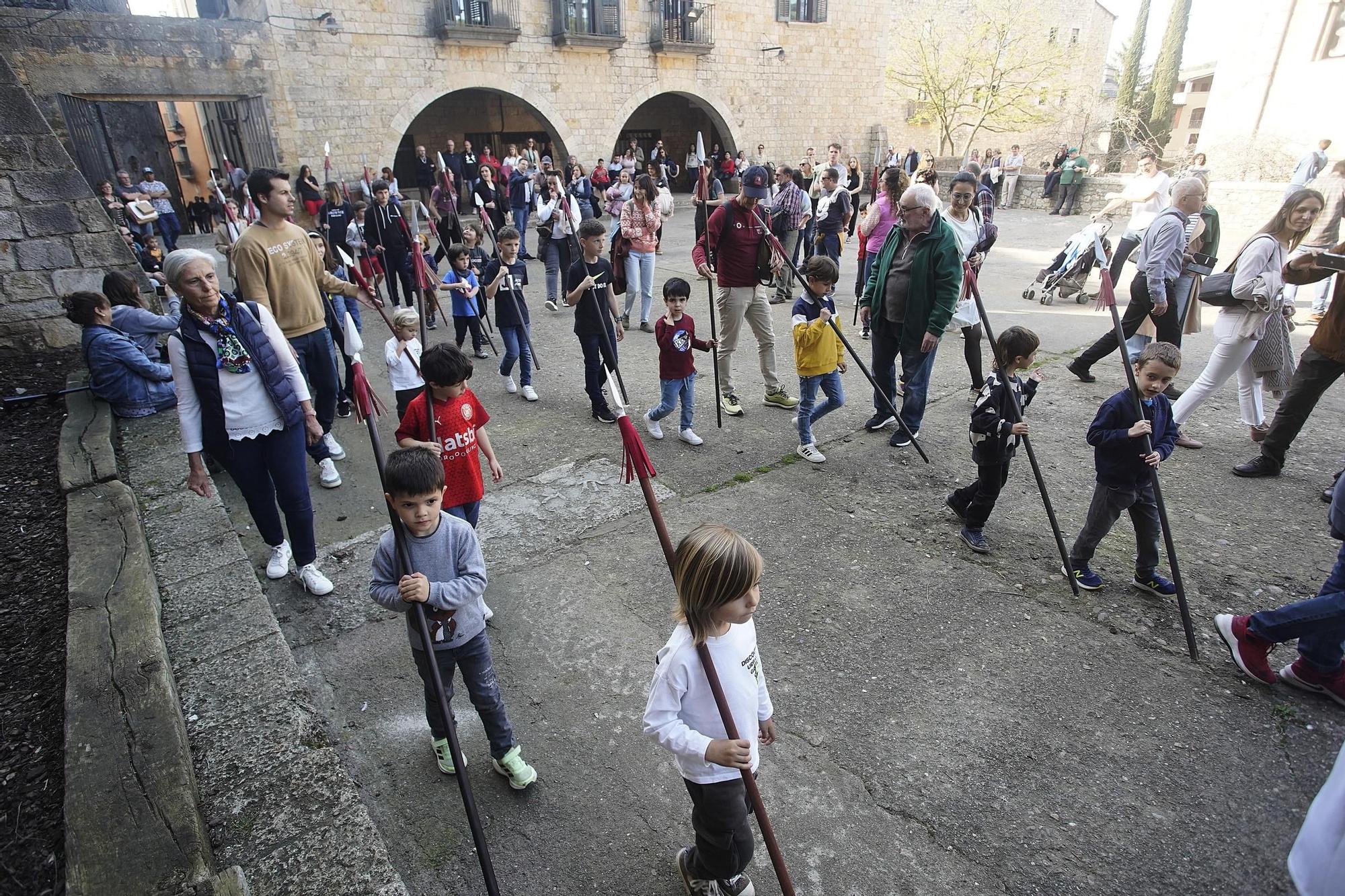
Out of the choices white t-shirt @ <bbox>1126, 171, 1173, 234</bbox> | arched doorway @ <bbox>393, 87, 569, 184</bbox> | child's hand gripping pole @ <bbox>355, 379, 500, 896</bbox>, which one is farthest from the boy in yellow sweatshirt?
arched doorway @ <bbox>393, 87, 569, 184</bbox>

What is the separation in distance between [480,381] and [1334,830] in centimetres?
679

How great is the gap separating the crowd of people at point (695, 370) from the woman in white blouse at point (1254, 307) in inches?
0.7

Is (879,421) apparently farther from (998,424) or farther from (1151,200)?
(1151,200)

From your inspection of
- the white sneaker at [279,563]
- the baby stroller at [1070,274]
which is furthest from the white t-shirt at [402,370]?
the baby stroller at [1070,274]

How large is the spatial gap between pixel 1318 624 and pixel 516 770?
3394 millimetres

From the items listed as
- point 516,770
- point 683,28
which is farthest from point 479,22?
point 516,770

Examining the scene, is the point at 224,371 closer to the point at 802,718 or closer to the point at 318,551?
the point at 318,551

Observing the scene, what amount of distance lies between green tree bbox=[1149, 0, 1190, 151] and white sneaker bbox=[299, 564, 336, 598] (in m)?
40.8

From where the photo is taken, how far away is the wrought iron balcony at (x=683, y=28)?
70.8 ft

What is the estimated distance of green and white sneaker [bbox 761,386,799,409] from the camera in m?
6.36

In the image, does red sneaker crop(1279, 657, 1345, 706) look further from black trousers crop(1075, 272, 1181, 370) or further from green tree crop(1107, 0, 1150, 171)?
green tree crop(1107, 0, 1150, 171)

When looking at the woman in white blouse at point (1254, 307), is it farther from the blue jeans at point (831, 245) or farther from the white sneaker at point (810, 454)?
the blue jeans at point (831, 245)

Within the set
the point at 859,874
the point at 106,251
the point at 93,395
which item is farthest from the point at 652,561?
the point at 106,251

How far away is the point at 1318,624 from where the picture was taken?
298cm
